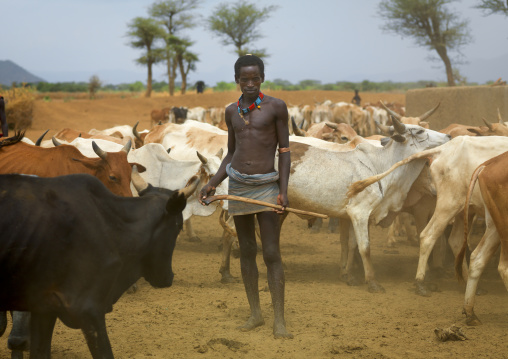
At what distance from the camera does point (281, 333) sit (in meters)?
5.13

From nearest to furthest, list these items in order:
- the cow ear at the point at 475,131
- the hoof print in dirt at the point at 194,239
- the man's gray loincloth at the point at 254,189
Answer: the man's gray loincloth at the point at 254,189 → the cow ear at the point at 475,131 → the hoof print in dirt at the point at 194,239

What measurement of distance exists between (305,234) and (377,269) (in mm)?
2491

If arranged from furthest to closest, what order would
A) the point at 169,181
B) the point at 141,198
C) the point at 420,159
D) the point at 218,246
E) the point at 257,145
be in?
the point at 218,246
the point at 169,181
the point at 420,159
the point at 257,145
the point at 141,198

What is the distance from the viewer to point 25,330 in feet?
15.3

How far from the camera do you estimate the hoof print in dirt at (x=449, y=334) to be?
5070mm

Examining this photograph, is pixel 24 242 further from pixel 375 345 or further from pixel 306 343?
pixel 375 345

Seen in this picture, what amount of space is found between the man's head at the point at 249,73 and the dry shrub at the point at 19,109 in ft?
73.1

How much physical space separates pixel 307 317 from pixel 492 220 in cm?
194

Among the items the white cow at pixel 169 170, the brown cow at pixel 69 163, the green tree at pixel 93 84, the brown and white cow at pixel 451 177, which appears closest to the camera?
the brown cow at pixel 69 163

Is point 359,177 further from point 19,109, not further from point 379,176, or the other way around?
point 19,109

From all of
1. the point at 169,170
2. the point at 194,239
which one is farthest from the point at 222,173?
the point at 194,239

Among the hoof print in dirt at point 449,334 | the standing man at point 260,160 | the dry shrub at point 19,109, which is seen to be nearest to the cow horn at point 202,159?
the standing man at point 260,160

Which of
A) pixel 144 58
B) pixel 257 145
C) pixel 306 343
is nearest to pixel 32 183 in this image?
pixel 257 145

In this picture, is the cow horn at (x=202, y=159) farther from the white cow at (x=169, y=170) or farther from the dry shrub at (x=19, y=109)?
the dry shrub at (x=19, y=109)
